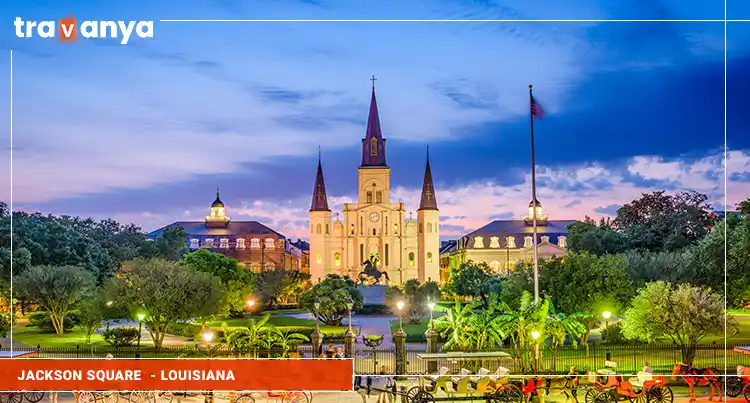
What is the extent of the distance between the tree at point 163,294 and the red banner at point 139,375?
17.2 meters

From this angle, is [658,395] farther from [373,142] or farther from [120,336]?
[373,142]

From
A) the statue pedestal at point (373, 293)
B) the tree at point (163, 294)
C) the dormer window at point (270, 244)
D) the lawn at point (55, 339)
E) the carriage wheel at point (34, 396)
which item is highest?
the dormer window at point (270, 244)

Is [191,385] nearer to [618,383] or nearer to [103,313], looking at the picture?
[618,383]

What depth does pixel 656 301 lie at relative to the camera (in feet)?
79.9

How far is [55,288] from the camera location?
1658 inches

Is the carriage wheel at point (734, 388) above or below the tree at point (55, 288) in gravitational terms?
below

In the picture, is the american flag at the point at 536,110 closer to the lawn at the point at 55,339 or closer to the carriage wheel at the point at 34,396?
the carriage wheel at the point at 34,396

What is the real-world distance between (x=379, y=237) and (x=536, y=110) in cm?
7596

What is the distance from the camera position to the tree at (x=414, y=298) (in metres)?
56.8

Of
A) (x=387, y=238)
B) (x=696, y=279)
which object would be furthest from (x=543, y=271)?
(x=387, y=238)

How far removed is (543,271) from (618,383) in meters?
19.4

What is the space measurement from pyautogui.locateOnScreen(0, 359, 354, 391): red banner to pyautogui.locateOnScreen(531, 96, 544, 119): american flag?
16090 mm

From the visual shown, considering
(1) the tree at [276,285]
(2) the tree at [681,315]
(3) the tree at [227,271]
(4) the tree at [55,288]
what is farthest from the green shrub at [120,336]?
(1) the tree at [276,285]

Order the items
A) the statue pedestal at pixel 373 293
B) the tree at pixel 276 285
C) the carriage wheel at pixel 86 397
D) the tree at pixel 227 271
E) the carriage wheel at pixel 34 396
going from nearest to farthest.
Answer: the carriage wheel at pixel 86 397 → the carriage wheel at pixel 34 396 → the tree at pixel 227 271 → the tree at pixel 276 285 → the statue pedestal at pixel 373 293
